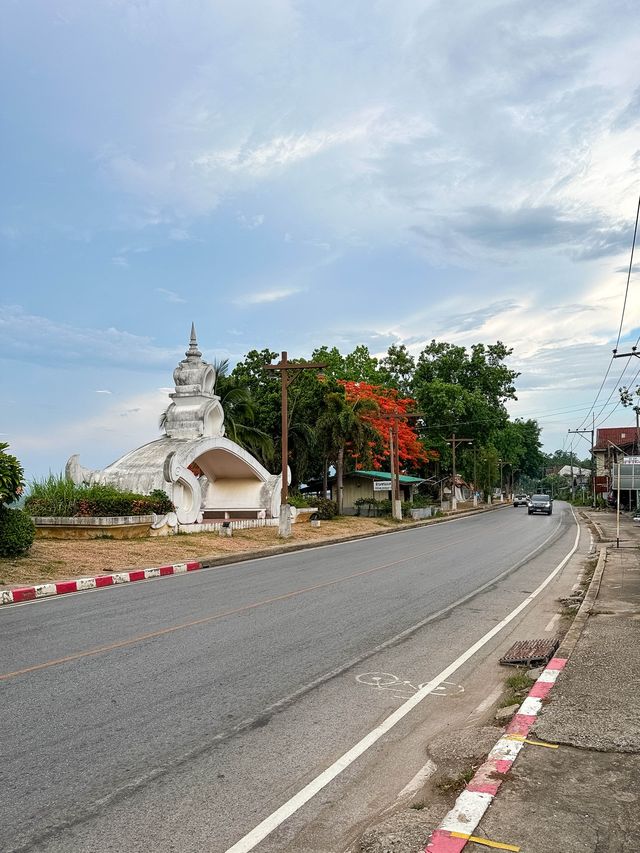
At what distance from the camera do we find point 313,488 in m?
52.5

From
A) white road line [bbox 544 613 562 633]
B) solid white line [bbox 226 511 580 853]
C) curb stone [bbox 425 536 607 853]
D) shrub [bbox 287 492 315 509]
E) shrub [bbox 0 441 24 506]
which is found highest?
shrub [bbox 0 441 24 506]

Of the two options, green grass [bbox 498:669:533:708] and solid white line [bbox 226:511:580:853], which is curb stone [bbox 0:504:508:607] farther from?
green grass [bbox 498:669:533:708]

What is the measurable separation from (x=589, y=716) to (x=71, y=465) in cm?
2381

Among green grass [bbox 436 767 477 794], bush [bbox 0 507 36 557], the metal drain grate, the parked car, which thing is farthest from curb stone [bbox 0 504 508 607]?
the parked car

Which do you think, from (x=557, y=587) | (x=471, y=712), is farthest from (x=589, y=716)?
(x=557, y=587)

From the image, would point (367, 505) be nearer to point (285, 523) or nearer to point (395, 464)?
point (395, 464)

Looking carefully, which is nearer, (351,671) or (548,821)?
(548,821)

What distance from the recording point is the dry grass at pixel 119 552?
15406mm

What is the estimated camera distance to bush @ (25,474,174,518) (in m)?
22.8

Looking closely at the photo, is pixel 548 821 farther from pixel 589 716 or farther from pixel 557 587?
pixel 557 587

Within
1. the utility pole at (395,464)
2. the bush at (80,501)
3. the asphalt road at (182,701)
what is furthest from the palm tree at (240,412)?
the asphalt road at (182,701)

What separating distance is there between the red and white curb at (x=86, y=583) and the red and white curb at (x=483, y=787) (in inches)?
380

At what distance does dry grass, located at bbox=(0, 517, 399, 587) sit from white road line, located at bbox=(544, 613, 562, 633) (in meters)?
9.82

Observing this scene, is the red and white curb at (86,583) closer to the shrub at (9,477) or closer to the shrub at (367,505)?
the shrub at (9,477)
